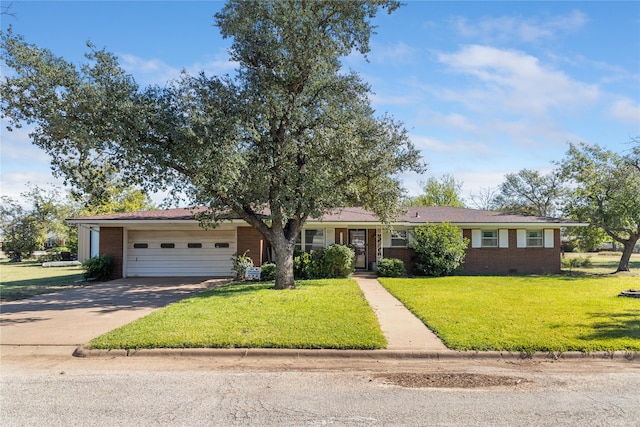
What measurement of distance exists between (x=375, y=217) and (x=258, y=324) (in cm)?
1259

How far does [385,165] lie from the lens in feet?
49.3

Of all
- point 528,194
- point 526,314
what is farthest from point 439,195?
point 526,314

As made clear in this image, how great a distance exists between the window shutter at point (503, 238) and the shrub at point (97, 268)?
60.8ft

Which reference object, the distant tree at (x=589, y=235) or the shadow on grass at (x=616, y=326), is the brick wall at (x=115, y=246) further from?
the distant tree at (x=589, y=235)

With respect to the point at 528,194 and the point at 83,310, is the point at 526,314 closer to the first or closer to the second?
the point at 83,310

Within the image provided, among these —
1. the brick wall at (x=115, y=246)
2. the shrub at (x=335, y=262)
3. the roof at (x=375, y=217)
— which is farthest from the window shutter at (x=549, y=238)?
the brick wall at (x=115, y=246)

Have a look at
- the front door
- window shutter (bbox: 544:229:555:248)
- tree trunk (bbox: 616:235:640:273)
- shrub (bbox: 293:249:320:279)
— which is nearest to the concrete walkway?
shrub (bbox: 293:249:320:279)

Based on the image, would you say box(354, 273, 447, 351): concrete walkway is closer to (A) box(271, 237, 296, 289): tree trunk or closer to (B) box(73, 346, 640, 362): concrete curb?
(B) box(73, 346, 640, 362): concrete curb

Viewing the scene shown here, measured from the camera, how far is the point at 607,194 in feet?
77.7

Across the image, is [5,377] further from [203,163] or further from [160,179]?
[160,179]

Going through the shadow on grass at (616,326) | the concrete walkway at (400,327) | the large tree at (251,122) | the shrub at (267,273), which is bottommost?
the concrete walkway at (400,327)

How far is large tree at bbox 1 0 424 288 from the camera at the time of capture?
11.8 meters

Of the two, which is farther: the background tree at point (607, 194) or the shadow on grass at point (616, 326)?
the background tree at point (607, 194)

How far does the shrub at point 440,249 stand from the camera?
803 inches
